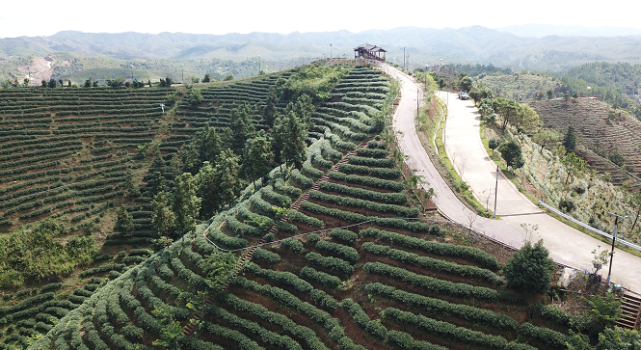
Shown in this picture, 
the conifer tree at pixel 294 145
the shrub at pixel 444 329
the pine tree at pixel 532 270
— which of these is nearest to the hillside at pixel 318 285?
the shrub at pixel 444 329

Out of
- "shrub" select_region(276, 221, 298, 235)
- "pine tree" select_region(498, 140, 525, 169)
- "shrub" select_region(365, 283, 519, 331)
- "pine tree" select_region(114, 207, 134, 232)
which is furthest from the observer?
"pine tree" select_region(114, 207, 134, 232)

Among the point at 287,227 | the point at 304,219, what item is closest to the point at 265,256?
the point at 287,227

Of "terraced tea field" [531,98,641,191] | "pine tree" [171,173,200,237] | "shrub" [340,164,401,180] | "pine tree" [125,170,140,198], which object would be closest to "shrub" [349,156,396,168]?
"shrub" [340,164,401,180]

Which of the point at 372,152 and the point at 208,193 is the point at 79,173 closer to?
the point at 208,193

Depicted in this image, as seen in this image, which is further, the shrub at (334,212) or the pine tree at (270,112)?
the pine tree at (270,112)

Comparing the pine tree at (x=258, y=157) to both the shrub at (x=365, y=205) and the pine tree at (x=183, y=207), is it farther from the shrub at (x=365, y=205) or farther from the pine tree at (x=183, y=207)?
the shrub at (x=365, y=205)

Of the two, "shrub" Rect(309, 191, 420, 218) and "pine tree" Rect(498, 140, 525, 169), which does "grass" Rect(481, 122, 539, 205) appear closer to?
"pine tree" Rect(498, 140, 525, 169)

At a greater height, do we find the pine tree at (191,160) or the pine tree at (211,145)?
the pine tree at (211,145)

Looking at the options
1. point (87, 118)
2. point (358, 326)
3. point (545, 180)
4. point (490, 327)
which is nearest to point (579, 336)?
point (490, 327)
